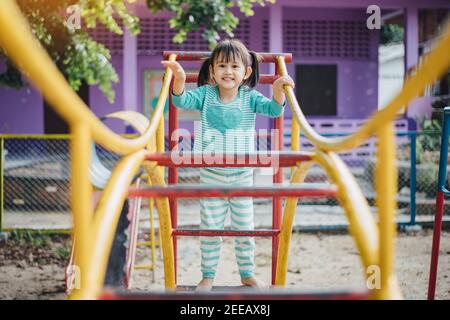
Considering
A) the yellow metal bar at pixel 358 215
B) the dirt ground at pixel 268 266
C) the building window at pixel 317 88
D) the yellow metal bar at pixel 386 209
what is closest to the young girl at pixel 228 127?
the yellow metal bar at pixel 358 215

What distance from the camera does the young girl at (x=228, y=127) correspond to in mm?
2549

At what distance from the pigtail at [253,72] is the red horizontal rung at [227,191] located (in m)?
1.36

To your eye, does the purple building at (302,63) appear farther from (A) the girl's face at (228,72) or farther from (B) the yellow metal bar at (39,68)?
(B) the yellow metal bar at (39,68)

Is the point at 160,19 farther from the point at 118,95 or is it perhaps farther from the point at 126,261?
the point at 126,261

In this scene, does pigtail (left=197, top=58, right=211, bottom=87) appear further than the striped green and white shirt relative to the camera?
Yes

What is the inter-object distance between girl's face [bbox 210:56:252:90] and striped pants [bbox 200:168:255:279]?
1.32 ft

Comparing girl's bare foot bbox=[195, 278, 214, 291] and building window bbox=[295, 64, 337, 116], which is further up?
building window bbox=[295, 64, 337, 116]

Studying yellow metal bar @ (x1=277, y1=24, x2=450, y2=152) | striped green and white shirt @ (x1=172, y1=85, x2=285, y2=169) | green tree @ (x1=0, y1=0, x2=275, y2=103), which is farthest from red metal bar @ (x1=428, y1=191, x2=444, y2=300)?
green tree @ (x1=0, y1=0, x2=275, y2=103)

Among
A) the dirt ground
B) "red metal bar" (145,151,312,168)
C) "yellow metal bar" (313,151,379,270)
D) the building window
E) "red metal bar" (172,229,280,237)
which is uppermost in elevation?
the building window

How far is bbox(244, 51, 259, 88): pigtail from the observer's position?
2721 mm

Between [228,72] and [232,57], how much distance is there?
7cm

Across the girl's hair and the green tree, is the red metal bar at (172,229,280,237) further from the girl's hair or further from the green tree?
the green tree

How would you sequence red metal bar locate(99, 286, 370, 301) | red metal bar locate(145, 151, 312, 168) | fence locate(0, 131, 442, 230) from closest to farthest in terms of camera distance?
red metal bar locate(99, 286, 370, 301), red metal bar locate(145, 151, 312, 168), fence locate(0, 131, 442, 230)

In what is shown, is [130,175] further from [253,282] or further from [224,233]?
[253,282]
